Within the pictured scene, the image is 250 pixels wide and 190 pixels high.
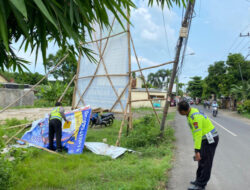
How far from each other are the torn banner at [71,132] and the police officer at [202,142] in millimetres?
3049

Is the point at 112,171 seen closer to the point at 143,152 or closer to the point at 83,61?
the point at 143,152

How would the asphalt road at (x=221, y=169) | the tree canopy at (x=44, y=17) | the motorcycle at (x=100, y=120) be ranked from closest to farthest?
the tree canopy at (x=44, y=17), the asphalt road at (x=221, y=169), the motorcycle at (x=100, y=120)

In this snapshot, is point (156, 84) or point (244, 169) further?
point (156, 84)

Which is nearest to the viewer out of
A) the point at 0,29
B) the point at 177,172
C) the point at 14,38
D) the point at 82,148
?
the point at 0,29

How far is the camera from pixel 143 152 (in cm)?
521

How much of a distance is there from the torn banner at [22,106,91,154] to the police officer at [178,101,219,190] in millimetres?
3049

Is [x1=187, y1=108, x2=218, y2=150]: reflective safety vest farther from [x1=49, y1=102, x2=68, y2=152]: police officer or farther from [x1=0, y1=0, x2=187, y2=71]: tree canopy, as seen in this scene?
[x1=49, y1=102, x2=68, y2=152]: police officer

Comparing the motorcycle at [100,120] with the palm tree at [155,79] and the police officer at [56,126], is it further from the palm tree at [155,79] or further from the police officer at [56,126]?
the palm tree at [155,79]

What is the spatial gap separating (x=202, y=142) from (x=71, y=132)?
3772 mm

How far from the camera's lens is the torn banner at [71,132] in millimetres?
5301

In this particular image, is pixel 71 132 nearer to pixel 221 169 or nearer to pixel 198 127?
pixel 198 127

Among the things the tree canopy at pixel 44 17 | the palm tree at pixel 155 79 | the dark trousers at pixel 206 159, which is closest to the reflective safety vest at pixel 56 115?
the tree canopy at pixel 44 17

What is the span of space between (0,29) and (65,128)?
5.05 meters

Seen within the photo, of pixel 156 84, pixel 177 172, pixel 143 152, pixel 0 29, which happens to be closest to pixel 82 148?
pixel 143 152
